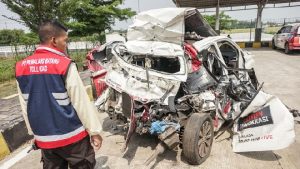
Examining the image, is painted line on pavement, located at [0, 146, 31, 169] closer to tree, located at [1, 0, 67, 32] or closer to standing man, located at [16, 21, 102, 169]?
standing man, located at [16, 21, 102, 169]

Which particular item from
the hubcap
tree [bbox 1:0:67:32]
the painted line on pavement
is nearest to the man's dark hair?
the hubcap

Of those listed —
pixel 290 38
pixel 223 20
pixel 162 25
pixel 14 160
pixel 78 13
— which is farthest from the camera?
pixel 223 20

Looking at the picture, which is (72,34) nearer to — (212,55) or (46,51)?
(212,55)

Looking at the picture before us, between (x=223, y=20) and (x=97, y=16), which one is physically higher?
(x=223, y=20)

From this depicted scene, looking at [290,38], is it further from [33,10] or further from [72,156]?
[72,156]

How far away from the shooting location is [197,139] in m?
3.66

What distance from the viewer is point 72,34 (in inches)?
627

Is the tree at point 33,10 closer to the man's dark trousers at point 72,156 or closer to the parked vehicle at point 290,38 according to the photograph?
the man's dark trousers at point 72,156

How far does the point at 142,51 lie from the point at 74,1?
614cm

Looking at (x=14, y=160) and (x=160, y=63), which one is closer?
(x=14, y=160)

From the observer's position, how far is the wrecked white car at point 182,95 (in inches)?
150

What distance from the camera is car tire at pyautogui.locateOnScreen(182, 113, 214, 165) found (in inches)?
143

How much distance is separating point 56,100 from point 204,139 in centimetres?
241

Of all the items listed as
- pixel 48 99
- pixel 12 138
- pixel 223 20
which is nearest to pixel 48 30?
pixel 48 99
